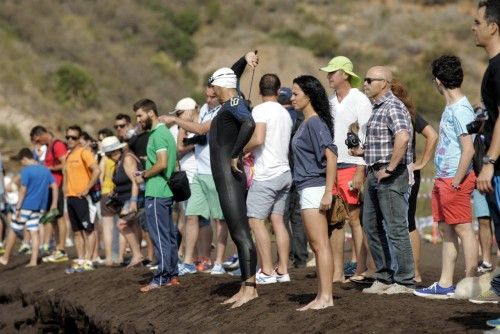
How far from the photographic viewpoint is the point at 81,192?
17672mm

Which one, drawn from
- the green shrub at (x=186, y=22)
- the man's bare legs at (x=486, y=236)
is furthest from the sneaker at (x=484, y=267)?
the green shrub at (x=186, y=22)

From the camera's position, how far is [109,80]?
173 ft

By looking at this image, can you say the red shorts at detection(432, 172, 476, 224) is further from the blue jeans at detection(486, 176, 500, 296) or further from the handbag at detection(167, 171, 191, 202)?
the handbag at detection(167, 171, 191, 202)

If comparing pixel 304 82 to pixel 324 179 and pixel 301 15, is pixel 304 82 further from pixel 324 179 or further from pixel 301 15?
pixel 301 15

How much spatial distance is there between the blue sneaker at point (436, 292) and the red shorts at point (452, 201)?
0.63m

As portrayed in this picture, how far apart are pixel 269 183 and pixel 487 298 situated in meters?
3.26

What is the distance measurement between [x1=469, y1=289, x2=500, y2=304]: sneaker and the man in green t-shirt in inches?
169

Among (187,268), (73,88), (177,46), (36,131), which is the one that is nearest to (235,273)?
(187,268)

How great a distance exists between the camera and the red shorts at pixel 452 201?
433 inches

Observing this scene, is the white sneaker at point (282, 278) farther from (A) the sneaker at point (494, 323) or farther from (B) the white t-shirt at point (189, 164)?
(A) the sneaker at point (494, 323)

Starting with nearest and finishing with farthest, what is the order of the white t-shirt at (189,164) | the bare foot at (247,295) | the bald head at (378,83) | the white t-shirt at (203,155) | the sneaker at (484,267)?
1. the bald head at (378,83)
2. the bare foot at (247,295)
3. the sneaker at (484,267)
4. the white t-shirt at (203,155)
5. the white t-shirt at (189,164)

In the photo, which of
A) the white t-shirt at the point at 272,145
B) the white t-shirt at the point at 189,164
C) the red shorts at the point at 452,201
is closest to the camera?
the red shorts at the point at 452,201

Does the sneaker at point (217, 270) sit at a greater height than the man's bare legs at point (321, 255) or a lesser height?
lesser

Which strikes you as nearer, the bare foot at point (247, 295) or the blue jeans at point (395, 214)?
the blue jeans at point (395, 214)
